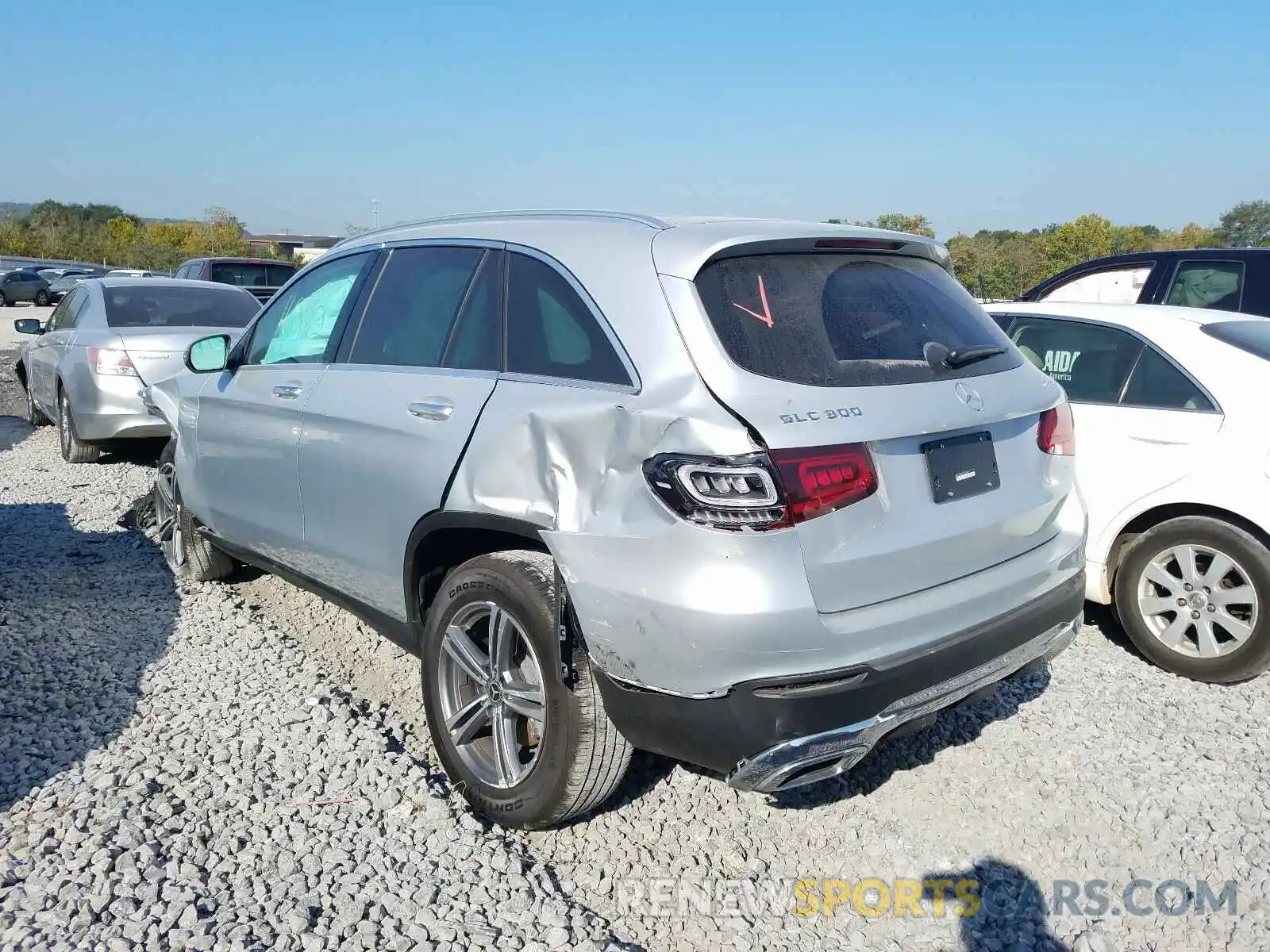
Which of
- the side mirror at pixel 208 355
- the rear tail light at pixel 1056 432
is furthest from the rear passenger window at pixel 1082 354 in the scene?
the side mirror at pixel 208 355

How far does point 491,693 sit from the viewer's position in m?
3.08

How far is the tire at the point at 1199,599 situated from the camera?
13.7ft

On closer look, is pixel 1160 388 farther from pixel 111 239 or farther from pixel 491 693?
pixel 111 239

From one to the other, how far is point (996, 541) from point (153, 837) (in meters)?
2.57

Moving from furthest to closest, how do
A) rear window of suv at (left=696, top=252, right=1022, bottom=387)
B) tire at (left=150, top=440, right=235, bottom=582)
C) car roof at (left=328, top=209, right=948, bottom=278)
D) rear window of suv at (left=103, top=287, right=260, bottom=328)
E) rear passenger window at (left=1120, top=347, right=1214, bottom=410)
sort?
rear window of suv at (left=103, top=287, right=260, bottom=328) < tire at (left=150, top=440, right=235, bottom=582) < rear passenger window at (left=1120, top=347, right=1214, bottom=410) < car roof at (left=328, top=209, right=948, bottom=278) < rear window of suv at (left=696, top=252, right=1022, bottom=387)

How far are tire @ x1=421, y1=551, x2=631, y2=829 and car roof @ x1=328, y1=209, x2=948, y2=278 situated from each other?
91 cm

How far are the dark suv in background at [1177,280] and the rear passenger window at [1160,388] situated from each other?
1704mm

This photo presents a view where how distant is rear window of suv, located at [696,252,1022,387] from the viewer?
2611mm

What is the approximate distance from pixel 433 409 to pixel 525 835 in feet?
4.45

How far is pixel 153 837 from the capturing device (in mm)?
2924

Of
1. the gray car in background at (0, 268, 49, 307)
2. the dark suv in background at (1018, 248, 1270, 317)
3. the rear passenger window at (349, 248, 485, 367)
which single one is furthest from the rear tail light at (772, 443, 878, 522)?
the gray car in background at (0, 268, 49, 307)

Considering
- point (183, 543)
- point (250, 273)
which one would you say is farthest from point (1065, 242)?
point (183, 543)

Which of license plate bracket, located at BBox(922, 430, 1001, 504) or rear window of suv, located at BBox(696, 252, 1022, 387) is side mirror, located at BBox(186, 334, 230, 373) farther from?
license plate bracket, located at BBox(922, 430, 1001, 504)

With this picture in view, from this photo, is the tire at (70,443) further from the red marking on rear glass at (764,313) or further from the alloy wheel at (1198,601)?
the alloy wheel at (1198,601)
